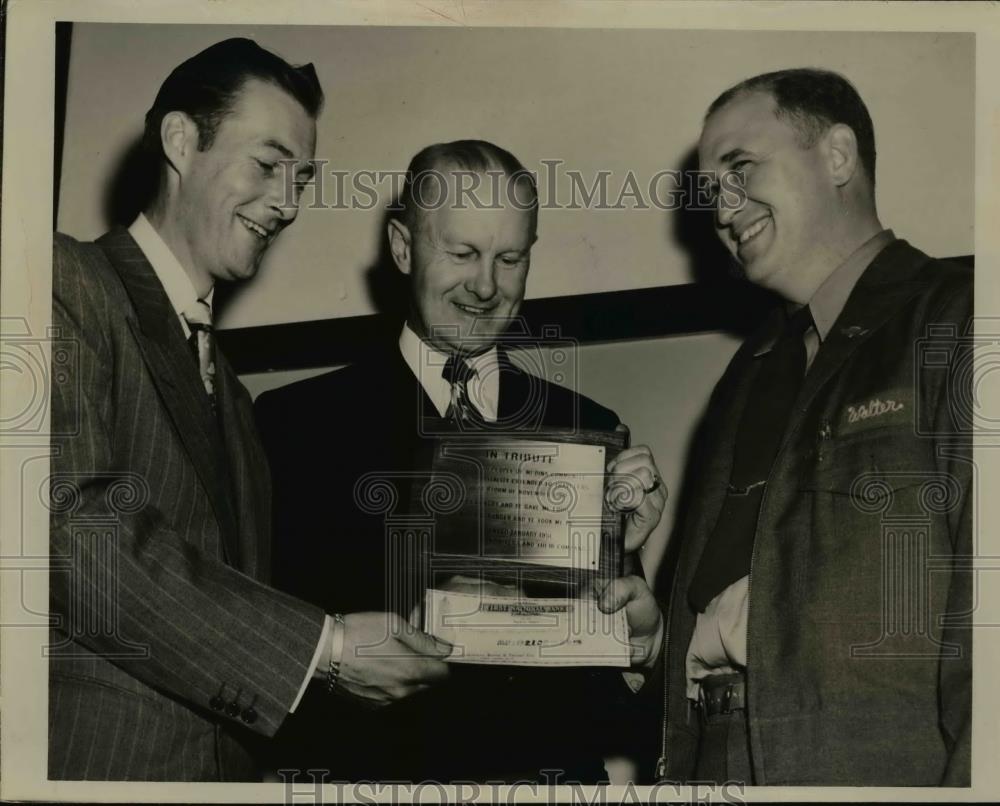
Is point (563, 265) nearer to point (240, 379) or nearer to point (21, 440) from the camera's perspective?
point (240, 379)

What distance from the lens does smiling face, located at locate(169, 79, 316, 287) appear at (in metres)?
2.56

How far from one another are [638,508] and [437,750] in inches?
20.8

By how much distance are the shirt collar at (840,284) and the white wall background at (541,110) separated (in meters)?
0.11

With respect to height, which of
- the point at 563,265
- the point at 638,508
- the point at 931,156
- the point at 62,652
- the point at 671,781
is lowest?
the point at 671,781

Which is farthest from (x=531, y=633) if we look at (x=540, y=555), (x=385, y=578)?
(x=385, y=578)

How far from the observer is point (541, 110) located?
2643mm

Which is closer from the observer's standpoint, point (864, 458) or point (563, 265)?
point (864, 458)

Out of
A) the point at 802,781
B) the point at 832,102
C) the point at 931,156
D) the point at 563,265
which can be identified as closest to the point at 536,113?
the point at 563,265

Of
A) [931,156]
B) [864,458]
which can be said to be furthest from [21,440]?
[931,156]

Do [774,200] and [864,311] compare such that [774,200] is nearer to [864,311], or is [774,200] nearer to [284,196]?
[864,311]

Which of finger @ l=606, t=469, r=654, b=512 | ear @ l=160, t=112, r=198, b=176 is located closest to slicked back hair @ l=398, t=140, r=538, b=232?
ear @ l=160, t=112, r=198, b=176

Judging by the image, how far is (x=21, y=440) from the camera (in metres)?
2.51

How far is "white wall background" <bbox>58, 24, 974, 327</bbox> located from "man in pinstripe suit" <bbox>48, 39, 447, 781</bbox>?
0.10 meters

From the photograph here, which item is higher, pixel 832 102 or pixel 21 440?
pixel 832 102
